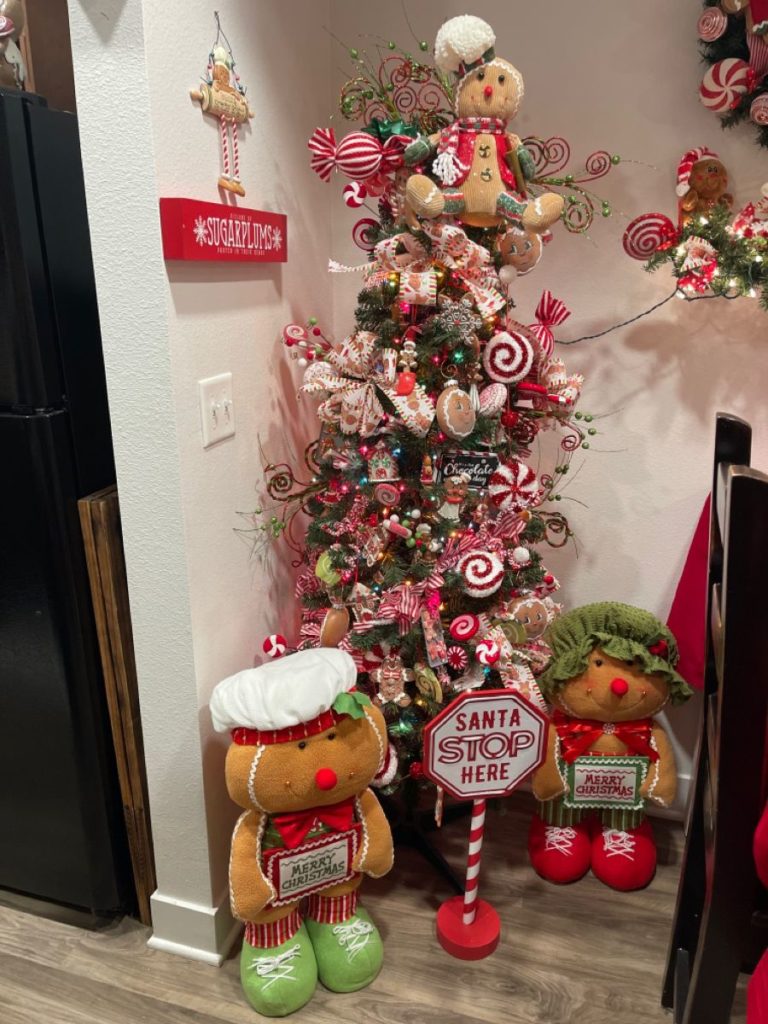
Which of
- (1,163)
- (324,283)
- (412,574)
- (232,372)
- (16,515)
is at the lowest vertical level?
(412,574)

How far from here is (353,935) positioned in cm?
167

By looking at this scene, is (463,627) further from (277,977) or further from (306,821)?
(277,977)

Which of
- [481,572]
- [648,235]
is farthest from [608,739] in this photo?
[648,235]

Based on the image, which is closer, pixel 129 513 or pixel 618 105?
pixel 129 513

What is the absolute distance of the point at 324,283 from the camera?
83.1 inches

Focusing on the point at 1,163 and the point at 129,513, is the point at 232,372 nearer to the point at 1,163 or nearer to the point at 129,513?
the point at 129,513

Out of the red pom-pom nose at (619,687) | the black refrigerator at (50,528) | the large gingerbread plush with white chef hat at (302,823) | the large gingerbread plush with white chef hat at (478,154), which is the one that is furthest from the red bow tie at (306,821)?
the large gingerbread plush with white chef hat at (478,154)

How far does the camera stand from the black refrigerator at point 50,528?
1415mm

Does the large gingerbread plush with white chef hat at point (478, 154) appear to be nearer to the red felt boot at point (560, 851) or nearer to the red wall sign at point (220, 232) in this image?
the red wall sign at point (220, 232)

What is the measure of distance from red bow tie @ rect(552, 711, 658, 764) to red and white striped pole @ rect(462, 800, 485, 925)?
0.32 metres

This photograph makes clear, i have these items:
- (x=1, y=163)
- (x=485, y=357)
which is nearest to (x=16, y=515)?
(x=1, y=163)

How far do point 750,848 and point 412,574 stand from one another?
2.59 ft

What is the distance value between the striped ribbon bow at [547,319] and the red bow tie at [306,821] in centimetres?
105

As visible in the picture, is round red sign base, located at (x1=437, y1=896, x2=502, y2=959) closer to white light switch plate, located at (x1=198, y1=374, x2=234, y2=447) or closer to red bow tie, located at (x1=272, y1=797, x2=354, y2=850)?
red bow tie, located at (x1=272, y1=797, x2=354, y2=850)
